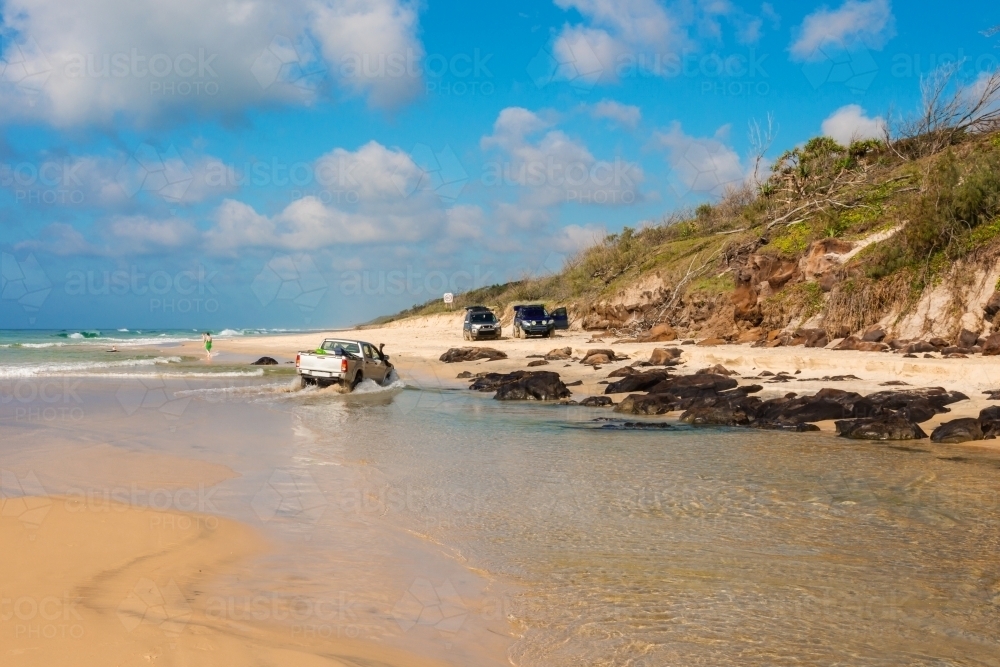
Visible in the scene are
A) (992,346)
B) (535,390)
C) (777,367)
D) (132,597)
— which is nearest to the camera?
(132,597)

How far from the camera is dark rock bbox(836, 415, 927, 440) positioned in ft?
42.8

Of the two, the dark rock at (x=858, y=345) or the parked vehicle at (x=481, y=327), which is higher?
the parked vehicle at (x=481, y=327)

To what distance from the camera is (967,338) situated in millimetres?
21172

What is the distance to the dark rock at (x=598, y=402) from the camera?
62.4ft

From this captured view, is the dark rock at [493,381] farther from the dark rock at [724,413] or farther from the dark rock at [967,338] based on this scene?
the dark rock at [967,338]

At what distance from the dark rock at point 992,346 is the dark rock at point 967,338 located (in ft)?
3.56

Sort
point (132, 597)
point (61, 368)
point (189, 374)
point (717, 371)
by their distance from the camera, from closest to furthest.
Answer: point (132, 597)
point (717, 371)
point (189, 374)
point (61, 368)

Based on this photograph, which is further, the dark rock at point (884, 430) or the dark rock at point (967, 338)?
the dark rock at point (967, 338)

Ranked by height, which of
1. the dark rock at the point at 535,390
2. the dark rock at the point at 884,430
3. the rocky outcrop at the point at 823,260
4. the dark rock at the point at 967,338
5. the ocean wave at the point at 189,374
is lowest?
the dark rock at the point at 884,430

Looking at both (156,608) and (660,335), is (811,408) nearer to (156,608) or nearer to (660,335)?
(156,608)

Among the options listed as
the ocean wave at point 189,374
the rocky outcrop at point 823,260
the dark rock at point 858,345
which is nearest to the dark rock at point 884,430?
the dark rock at point 858,345

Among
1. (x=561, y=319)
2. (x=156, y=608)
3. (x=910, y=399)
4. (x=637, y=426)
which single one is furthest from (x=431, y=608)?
(x=561, y=319)

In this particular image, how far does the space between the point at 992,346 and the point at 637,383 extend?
29.7 ft

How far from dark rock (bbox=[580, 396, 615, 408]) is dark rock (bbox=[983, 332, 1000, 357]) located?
973 centimetres
